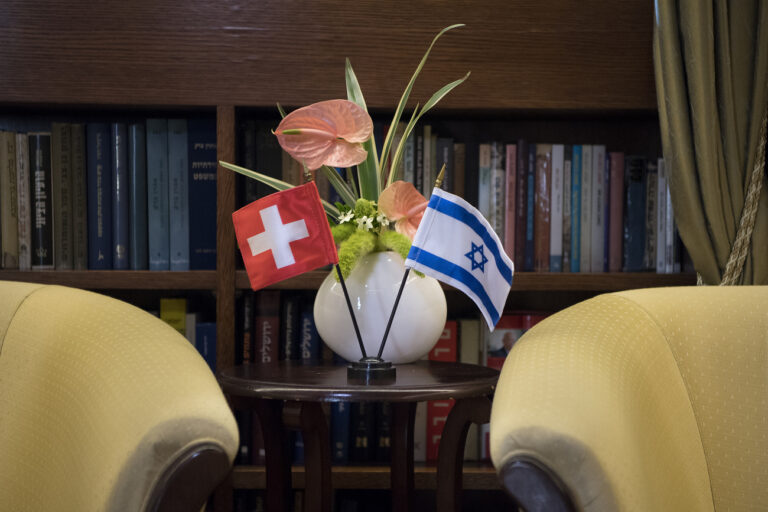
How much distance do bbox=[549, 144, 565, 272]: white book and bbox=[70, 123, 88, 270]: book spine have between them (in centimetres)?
99

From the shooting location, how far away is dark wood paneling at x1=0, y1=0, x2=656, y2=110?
1.42 meters

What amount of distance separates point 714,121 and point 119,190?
122 cm

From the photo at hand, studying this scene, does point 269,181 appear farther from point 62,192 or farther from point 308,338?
point 62,192

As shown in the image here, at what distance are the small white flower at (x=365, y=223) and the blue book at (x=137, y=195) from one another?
59 centimetres

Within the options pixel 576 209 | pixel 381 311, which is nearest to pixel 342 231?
pixel 381 311

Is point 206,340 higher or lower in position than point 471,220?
lower

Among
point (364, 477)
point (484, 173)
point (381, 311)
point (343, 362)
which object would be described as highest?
point (484, 173)

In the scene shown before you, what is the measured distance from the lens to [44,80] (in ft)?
4.65

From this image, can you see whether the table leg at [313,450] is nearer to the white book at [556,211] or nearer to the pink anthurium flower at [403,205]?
the pink anthurium flower at [403,205]

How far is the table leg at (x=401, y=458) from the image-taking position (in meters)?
1.21

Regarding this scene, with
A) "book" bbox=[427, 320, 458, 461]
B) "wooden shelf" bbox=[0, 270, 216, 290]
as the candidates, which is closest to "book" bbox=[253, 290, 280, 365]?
"wooden shelf" bbox=[0, 270, 216, 290]

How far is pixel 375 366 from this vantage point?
3.43 ft

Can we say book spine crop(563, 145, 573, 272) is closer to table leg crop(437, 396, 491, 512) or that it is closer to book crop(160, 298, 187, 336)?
table leg crop(437, 396, 491, 512)

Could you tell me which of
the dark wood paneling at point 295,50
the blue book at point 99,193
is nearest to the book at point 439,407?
the dark wood paneling at point 295,50
